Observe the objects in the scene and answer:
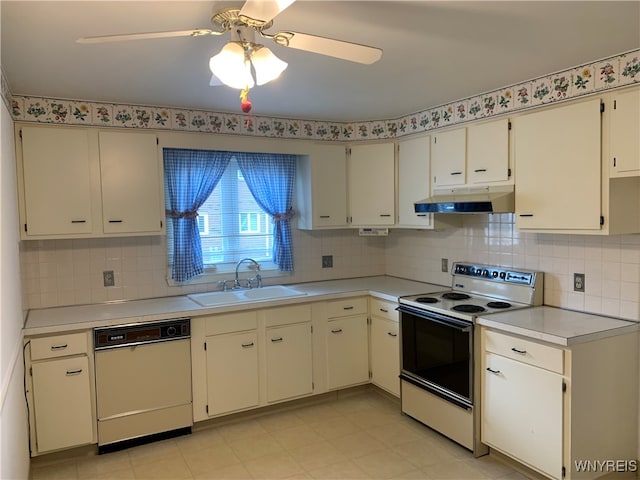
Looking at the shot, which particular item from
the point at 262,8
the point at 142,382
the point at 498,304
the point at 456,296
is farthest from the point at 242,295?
the point at 262,8

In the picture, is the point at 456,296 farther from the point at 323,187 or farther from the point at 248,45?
the point at 248,45

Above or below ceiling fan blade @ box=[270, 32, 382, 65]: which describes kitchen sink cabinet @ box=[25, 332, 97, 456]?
below

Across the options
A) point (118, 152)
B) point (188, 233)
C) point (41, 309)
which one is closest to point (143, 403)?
point (41, 309)

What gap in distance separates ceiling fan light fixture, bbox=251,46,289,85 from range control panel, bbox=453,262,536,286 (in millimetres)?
2249

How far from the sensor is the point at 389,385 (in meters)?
3.74

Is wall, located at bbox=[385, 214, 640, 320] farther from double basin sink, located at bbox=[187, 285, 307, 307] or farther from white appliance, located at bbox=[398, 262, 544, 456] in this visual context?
double basin sink, located at bbox=[187, 285, 307, 307]

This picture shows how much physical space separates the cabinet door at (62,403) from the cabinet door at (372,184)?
2.42 meters

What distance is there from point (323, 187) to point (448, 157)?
3.62ft

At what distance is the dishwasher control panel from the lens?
3.01 metres

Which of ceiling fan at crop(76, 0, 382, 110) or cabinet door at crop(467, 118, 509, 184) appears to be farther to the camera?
cabinet door at crop(467, 118, 509, 184)

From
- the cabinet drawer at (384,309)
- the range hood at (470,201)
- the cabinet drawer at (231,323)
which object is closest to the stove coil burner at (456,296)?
the cabinet drawer at (384,309)

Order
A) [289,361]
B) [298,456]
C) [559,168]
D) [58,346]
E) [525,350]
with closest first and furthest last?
[525,350] < [559,168] < [58,346] < [298,456] < [289,361]

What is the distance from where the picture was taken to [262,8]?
142 centimetres

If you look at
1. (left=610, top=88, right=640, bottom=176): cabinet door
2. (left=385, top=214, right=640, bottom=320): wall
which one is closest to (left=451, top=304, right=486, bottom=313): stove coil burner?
(left=385, top=214, right=640, bottom=320): wall
